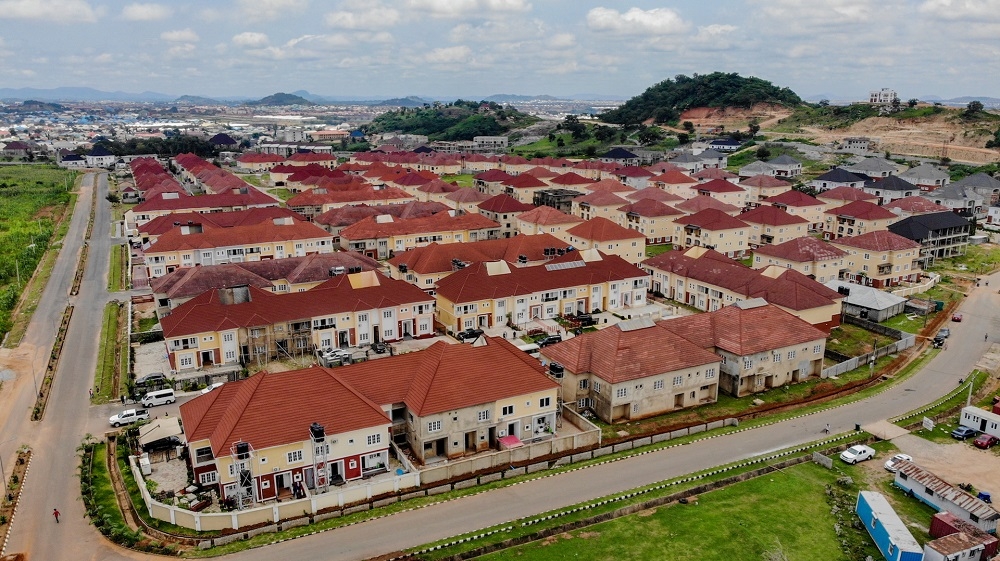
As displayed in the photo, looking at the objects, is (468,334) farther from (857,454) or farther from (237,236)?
(237,236)

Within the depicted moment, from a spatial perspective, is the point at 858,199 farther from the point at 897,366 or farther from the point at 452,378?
the point at 452,378

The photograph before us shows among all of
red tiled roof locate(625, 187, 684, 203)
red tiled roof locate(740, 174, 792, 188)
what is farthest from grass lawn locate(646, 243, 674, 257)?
red tiled roof locate(740, 174, 792, 188)

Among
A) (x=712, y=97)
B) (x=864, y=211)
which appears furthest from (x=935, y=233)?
(x=712, y=97)

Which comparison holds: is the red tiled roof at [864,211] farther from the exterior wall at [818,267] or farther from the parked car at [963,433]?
the parked car at [963,433]

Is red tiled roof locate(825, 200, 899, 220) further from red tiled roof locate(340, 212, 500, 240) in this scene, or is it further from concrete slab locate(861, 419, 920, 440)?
concrete slab locate(861, 419, 920, 440)

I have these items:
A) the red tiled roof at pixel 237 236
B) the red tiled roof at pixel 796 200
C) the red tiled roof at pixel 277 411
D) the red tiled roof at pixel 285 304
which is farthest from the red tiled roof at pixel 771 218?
the red tiled roof at pixel 277 411

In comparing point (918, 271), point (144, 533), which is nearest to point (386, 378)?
point (144, 533)
